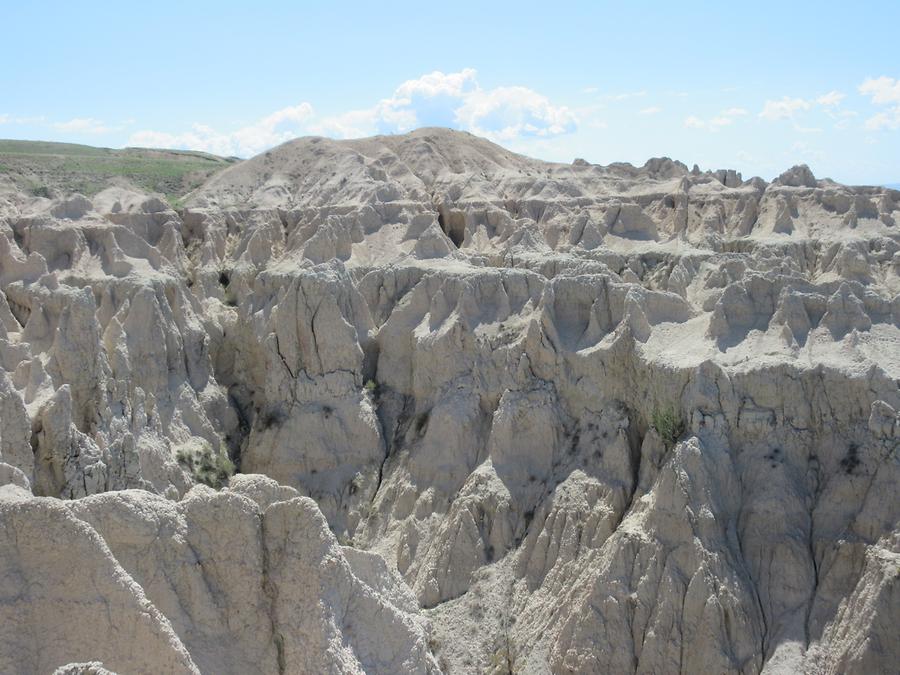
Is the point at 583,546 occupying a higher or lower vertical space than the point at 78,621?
lower

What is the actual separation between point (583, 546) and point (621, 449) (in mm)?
3439

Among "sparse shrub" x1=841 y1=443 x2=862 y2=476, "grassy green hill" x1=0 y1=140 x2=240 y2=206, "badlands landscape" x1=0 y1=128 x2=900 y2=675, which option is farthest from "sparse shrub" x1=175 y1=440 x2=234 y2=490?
"grassy green hill" x1=0 y1=140 x2=240 y2=206

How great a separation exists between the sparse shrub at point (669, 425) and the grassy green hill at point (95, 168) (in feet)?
138

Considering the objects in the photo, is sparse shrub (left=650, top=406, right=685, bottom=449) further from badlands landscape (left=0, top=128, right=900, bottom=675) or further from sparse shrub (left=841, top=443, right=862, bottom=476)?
sparse shrub (left=841, top=443, right=862, bottom=476)

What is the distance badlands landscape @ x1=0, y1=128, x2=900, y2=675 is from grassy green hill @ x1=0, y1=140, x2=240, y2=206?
775 inches

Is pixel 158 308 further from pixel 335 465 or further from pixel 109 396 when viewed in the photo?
pixel 335 465

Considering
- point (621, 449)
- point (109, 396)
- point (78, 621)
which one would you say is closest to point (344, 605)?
point (78, 621)

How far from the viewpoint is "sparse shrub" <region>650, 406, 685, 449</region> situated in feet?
88.9

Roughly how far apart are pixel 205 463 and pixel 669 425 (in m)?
16.6

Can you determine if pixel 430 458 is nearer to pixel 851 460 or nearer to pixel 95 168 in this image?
pixel 851 460

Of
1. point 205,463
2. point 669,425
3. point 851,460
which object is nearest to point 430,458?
point 205,463

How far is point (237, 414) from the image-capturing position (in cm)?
→ 3738

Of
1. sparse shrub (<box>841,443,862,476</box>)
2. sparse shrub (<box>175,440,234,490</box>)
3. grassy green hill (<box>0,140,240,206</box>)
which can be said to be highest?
grassy green hill (<box>0,140,240,206</box>)

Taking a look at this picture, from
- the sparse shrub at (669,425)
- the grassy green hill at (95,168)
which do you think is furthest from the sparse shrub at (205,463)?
the grassy green hill at (95,168)
